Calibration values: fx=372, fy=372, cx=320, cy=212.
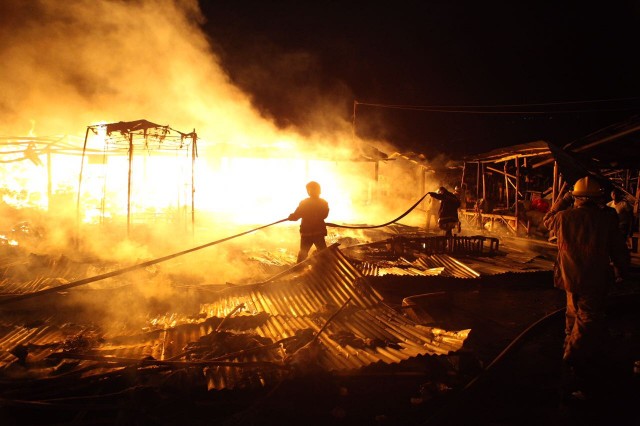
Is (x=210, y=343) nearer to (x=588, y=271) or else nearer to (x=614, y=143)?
(x=588, y=271)

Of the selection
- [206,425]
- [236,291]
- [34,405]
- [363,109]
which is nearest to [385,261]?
[236,291]

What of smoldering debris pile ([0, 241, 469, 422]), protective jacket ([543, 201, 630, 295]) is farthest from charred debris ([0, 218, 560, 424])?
protective jacket ([543, 201, 630, 295])

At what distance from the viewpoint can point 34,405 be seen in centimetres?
267

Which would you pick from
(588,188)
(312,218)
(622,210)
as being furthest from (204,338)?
(622,210)

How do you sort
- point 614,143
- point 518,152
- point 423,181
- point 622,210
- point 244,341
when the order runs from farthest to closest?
point 423,181, point 518,152, point 622,210, point 614,143, point 244,341

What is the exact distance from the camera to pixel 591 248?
4.16m

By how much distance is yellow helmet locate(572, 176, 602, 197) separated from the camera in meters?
4.26

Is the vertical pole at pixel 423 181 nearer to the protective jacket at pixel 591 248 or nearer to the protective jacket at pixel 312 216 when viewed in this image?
the protective jacket at pixel 312 216

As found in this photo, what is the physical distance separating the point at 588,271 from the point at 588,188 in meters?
0.95

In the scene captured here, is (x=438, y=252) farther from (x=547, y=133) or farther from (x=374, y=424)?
(x=547, y=133)

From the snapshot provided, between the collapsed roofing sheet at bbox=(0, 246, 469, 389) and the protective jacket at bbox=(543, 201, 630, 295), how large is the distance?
170 centimetres

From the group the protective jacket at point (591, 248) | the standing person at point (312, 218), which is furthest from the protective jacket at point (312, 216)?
the protective jacket at point (591, 248)

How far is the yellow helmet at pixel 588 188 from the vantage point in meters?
4.26

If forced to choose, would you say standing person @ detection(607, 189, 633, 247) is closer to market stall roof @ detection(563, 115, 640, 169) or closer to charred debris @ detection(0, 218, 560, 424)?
market stall roof @ detection(563, 115, 640, 169)
